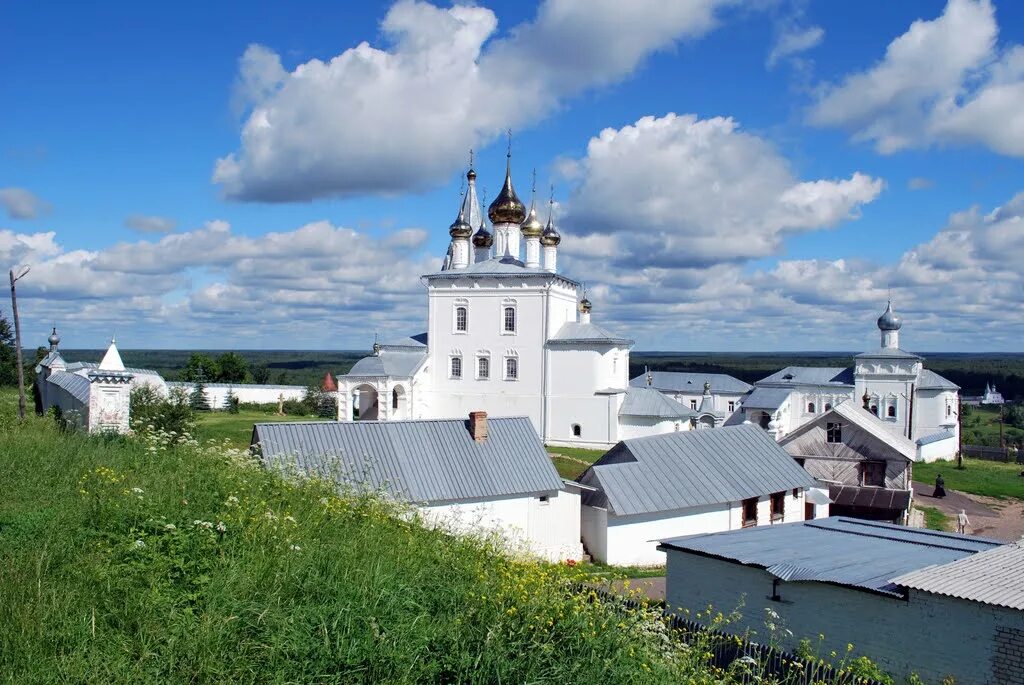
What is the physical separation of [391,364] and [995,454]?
94.6 ft

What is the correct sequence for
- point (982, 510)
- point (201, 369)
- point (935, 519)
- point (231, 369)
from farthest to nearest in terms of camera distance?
point (231, 369)
point (201, 369)
point (982, 510)
point (935, 519)

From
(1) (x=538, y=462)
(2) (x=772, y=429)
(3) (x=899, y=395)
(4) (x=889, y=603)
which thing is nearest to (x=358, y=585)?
(4) (x=889, y=603)

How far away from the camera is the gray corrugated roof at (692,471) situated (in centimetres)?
1574

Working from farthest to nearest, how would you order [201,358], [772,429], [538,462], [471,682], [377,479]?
[201,358]
[772,429]
[538,462]
[377,479]
[471,682]

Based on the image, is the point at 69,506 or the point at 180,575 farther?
the point at 69,506

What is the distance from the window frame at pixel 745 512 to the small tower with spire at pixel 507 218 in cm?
1708

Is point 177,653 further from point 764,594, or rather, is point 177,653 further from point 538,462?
point 538,462

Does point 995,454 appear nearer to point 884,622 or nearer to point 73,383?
point 884,622

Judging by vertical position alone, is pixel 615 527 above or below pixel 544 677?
below

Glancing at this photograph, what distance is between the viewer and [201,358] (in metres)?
60.0

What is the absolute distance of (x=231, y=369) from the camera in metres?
60.7

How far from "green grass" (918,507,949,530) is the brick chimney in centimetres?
1252

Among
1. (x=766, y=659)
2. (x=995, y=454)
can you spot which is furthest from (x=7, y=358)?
(x=995, y=454)

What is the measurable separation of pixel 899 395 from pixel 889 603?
34.4 m
